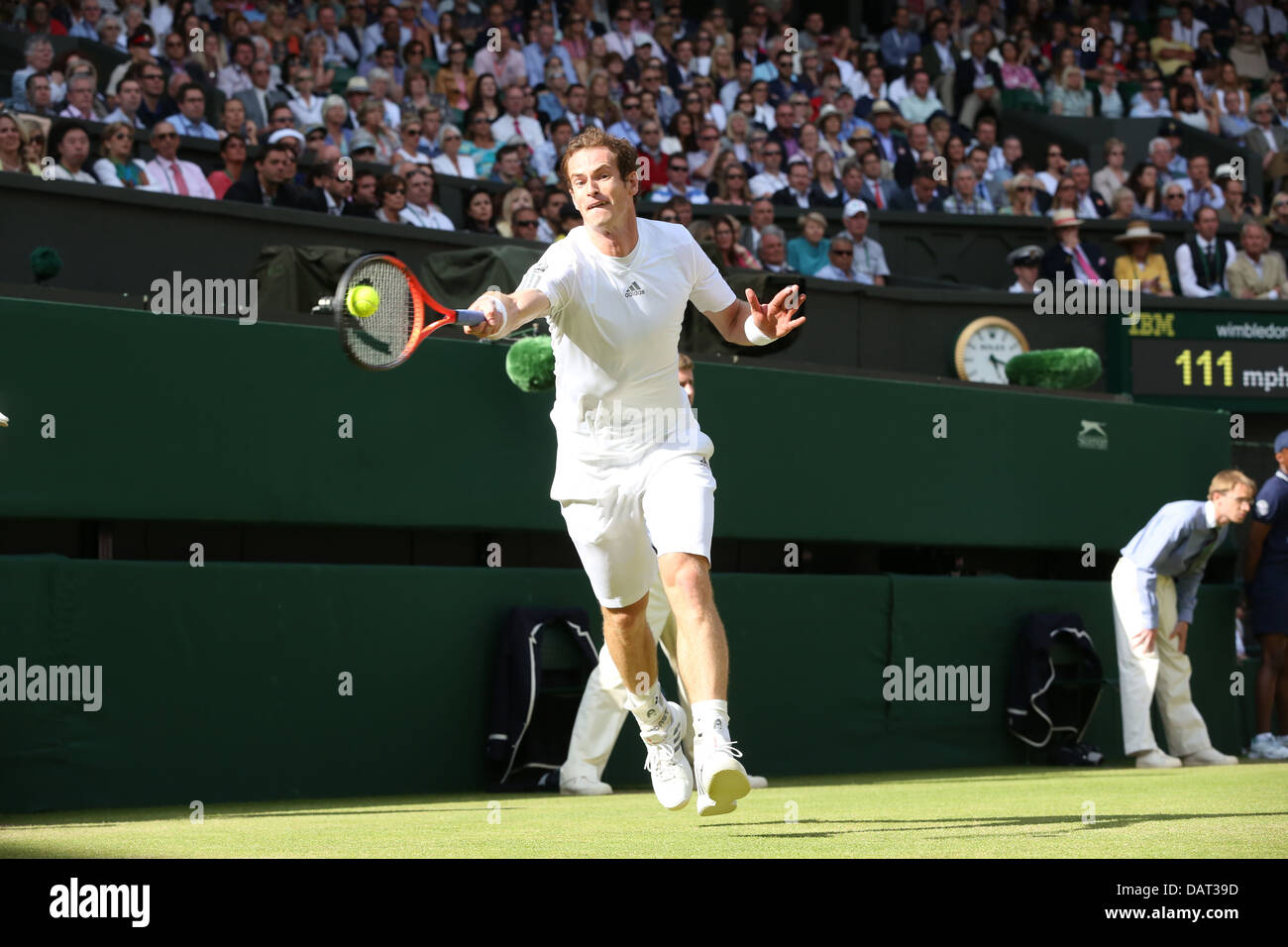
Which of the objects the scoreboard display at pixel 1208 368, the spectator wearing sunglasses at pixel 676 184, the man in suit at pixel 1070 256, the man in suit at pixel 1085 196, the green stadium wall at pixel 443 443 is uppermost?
the man in suit at pixel 1085 196

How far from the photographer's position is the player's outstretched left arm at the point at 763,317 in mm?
5645

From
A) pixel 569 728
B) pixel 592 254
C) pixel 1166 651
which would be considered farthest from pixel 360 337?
pixel 1166 651

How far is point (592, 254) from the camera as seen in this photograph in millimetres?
5543

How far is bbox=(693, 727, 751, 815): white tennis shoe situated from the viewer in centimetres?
498

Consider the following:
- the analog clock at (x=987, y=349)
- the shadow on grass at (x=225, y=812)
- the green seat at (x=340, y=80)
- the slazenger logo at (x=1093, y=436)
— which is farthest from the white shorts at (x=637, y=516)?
the green seat at (x=340, y=80)

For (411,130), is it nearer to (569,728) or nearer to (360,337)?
(569,728)

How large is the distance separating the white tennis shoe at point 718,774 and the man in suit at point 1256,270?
12169 mm

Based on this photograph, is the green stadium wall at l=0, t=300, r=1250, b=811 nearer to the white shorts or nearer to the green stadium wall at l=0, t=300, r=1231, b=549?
the green stadium wall at l=0, t=300, r=1231, b=549

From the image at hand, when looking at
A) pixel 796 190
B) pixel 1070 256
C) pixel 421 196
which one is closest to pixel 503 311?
pixel 421 196

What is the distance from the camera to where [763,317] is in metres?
5.76

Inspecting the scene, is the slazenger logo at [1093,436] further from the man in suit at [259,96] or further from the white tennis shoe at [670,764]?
the man in suit at [259,96]

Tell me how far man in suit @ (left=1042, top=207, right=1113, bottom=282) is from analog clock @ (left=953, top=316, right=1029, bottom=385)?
1349 millimetres

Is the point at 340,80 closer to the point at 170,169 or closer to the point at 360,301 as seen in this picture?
the point at 170,169

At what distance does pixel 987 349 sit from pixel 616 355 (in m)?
8.79
